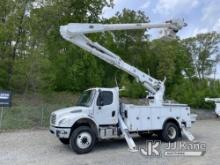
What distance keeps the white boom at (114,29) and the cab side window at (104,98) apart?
1.68 metres

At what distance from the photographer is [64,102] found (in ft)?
67.6

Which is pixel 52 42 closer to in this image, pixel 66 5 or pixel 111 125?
pixel 66 5

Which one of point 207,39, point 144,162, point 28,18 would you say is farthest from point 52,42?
point 207,39

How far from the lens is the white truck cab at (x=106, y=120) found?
9.73 metres

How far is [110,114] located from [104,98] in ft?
2.07

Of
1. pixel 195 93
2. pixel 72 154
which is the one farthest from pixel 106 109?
pixel 195 93

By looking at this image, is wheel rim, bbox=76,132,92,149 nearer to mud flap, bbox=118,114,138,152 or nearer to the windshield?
the windshield

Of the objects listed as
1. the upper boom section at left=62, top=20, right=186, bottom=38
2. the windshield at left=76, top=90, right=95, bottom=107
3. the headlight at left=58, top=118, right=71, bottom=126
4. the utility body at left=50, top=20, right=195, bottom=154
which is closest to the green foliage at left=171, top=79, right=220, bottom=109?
the utility body at left=50, top=20, right=195, bottom=154

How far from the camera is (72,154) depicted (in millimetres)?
9594

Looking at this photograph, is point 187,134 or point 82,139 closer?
point 82,139

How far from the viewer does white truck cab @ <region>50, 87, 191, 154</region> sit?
383 inches

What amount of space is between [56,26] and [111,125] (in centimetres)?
1377

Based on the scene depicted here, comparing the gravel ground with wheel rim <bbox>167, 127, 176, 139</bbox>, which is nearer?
the gravel ground

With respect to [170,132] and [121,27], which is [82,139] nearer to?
[170,132]
